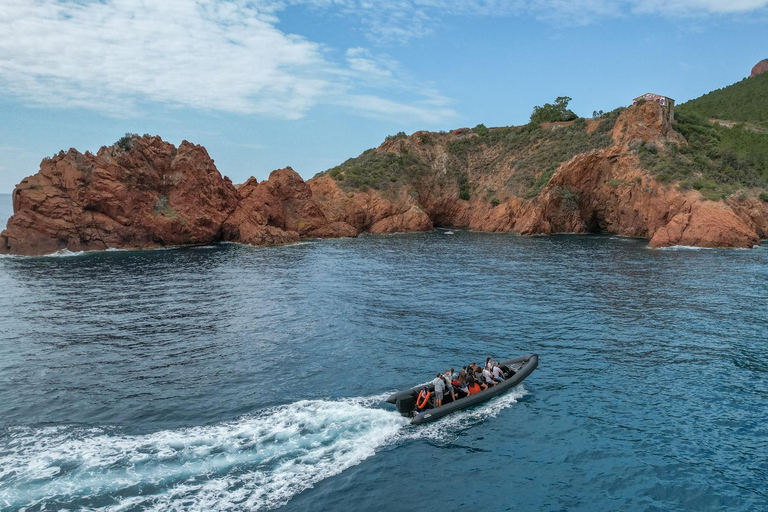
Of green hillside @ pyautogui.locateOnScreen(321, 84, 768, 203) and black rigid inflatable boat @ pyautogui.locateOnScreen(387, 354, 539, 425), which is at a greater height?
green hillside @ pyautogui.locateOnScreen(321, 84, 768, 203)

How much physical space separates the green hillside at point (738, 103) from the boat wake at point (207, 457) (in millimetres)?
124116

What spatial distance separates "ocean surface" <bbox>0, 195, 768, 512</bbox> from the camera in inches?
683

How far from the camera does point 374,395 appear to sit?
24641 mm

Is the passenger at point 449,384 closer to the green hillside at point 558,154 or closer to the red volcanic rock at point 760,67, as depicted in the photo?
the green hillside at point 558,154

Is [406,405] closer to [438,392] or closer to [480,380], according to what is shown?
[438,392]

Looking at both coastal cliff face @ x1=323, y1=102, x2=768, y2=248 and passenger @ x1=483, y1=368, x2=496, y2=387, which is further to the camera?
coastal cliff face @ x1=323, y1=102, x2=768, y2=248

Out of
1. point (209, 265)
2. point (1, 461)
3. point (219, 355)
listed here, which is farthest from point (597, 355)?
point (209, 265)

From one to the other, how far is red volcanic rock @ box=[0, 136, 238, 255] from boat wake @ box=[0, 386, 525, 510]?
60.4 metres

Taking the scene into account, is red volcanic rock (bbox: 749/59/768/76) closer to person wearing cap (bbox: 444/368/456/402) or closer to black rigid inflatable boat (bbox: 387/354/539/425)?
black rigid inflatable boat (bbox: 387/354/539/425)

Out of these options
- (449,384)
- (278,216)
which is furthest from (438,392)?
(278,216)

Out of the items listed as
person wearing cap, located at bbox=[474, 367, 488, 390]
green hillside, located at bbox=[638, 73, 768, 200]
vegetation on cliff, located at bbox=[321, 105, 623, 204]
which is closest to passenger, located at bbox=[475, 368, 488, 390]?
person wearing cap, located at bbox=[474, 367, 488, 390]

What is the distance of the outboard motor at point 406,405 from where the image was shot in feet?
74.7

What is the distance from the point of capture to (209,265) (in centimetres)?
6153

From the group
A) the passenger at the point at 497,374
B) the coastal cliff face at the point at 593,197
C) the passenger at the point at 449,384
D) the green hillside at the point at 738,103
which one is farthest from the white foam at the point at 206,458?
the green hillside at the point at 738,103
